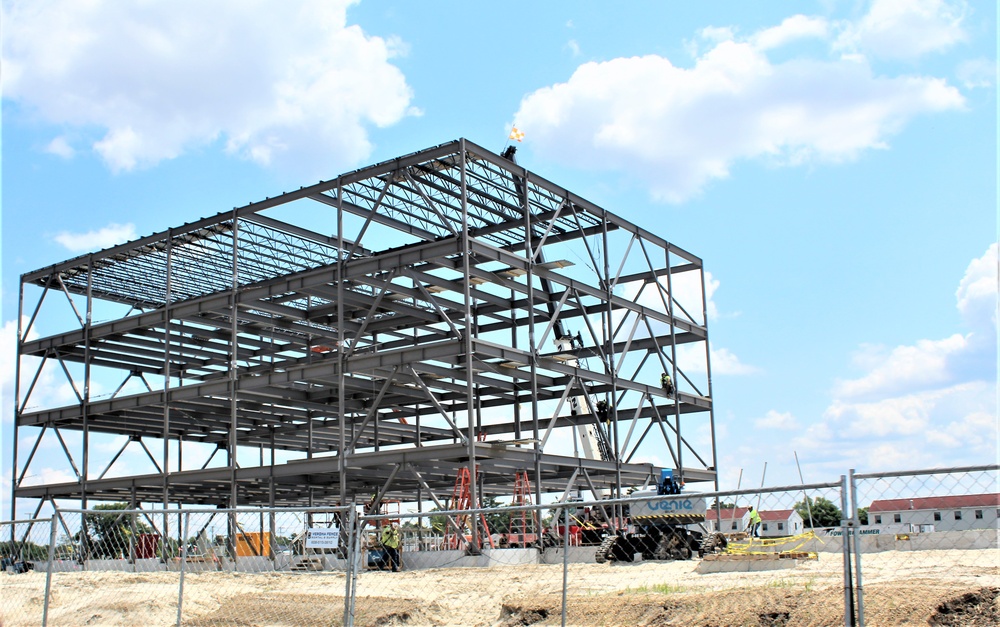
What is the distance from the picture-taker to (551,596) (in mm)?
15406

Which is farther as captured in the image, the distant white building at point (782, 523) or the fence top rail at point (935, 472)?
the distant white building at point (782, 523)

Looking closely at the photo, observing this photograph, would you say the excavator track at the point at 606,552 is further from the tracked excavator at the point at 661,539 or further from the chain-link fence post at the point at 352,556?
the chain-link fence post at the point at 352,556

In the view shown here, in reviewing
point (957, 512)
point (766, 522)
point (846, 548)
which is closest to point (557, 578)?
point (957, 512)

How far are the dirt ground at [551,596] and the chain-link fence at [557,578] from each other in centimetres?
4

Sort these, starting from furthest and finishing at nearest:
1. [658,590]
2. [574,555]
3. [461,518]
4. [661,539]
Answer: [574,555]
[461,518]
[661,539]
[658,590]

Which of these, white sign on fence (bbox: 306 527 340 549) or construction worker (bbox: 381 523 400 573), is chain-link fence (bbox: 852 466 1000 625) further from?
construction worker (bbox: 381 523 400 573)

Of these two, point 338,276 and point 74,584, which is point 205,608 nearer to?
point 74,584

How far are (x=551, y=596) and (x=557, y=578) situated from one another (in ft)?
17.1

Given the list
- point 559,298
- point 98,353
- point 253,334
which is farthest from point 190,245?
point 559,298

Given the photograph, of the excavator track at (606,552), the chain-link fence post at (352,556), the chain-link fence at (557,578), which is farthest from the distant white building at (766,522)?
the chain-link fence post at (352,556)

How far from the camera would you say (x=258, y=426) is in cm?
4444

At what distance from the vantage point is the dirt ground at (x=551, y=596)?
12.3 metres

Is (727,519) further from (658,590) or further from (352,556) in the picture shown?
(352,556)

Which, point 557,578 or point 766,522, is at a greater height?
point 557,578
